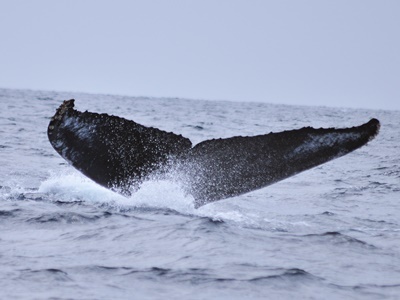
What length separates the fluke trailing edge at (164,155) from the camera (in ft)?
17.2

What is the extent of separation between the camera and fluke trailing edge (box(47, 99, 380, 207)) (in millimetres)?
5238

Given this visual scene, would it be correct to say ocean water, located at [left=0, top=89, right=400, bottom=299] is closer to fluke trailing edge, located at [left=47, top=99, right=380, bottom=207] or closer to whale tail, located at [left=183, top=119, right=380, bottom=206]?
fluke trailing edge, located at [left=47, top=99, right=380, bottom=207]

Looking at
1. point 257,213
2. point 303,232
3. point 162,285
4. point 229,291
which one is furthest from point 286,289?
point 257,213

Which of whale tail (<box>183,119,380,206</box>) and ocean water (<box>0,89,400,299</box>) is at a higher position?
whale tail (<box>183,119,380,206</box>)

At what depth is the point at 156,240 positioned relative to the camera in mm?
6359

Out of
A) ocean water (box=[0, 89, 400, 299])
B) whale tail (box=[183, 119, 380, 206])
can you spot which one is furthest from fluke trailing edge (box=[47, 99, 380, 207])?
ocean water (box=[0, 89, 400, 299])

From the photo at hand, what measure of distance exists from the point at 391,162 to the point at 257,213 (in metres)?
9.57

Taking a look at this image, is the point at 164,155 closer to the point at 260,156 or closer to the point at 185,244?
the point at 260,156

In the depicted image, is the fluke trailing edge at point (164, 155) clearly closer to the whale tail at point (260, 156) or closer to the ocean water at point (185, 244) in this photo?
the whale tail at point (260, 156)

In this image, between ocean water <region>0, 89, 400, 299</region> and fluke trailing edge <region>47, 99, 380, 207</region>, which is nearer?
ocean water <region>0, 89, 400, 299</region>

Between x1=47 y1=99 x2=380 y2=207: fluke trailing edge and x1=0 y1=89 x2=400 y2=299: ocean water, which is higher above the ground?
x1=47 y1=99 x2=380 y2=207: fluke trailing edge

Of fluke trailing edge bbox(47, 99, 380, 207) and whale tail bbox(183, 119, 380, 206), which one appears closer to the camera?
whale tail bbox(183, 119, 380, 206)

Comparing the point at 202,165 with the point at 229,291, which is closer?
the point at 229,291

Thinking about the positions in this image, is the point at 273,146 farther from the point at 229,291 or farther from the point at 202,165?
the point at 229,291
